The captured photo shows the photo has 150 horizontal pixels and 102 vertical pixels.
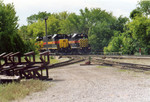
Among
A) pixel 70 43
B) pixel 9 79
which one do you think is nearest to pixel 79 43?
pixel 70 43

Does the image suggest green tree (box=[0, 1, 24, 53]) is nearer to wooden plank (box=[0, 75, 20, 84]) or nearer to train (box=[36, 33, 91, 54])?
train (box=[36, 33, 91, 54])

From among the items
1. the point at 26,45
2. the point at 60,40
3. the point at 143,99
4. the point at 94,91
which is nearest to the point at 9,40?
the point at 26,45

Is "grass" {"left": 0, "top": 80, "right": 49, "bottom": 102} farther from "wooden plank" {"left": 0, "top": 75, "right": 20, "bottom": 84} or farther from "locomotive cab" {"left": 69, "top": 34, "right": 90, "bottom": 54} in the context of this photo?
"locomotive cab" {"left": 69, "top": 34, "right": 90, "bottom": 54}

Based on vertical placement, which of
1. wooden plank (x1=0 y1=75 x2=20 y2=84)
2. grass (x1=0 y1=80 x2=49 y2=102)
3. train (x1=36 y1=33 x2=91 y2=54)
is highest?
train (x1=36 y1=33 x2=91 y2=54)

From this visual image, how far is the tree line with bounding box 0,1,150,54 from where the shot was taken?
2611 centimetres

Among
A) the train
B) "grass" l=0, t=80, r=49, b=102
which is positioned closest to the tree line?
the train

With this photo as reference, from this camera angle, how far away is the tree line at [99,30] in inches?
1028

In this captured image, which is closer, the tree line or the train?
the tree line

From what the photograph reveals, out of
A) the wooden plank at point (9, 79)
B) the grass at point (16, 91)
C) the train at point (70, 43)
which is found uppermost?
the train at point (70, 43)

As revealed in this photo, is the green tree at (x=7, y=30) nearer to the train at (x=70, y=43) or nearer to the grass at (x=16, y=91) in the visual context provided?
the train at (x=70, y=43)

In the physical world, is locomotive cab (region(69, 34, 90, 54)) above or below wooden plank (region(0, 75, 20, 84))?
above

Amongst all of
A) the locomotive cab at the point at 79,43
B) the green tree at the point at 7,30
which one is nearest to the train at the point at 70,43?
the locomotive cab at the point at 79,43

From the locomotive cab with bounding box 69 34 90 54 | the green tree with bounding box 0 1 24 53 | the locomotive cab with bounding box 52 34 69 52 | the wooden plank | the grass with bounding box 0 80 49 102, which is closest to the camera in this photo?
the grass with bounding box 0 80 49 102

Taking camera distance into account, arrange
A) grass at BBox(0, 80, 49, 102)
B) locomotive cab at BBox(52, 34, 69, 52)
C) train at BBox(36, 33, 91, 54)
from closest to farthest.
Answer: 1. grass at BBox(0, 80, 49, 102)
2. train at BBox(36, 33, 91, 54)
3. locomotive cab at BBox(52, 34, 69, 52)
